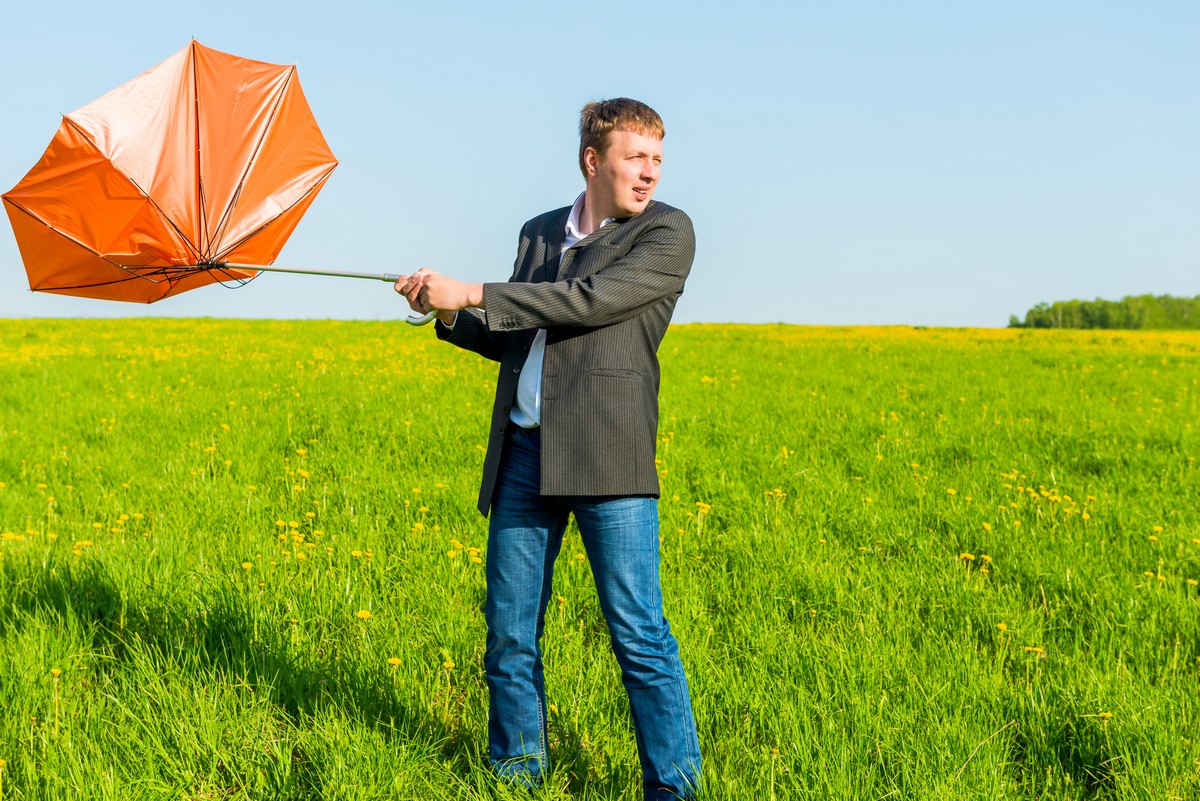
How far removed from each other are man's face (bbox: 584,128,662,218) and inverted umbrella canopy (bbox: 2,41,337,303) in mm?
1293

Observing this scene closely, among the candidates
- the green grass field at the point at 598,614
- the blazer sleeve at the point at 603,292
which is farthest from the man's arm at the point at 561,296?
the green grass field at the point at 598,614

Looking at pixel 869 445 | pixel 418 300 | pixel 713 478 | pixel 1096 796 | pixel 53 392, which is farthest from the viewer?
pixel 53 392

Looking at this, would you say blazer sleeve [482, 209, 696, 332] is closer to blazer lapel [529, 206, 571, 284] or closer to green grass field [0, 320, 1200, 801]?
blazer lapel [529, 206, 571, 284]

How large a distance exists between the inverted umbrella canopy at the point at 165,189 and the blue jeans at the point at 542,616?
1.30 m

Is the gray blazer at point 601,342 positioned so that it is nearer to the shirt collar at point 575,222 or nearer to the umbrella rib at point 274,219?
the shirt collar at point 575,222

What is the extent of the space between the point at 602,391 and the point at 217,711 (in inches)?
79.4

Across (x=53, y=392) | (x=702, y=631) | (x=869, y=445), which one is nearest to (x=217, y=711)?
(x=702, y=631)

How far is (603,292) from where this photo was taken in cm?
268

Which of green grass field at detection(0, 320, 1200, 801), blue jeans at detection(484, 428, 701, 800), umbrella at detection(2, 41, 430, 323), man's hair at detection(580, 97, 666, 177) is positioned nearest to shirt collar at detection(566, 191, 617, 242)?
man's hair at detection(580, 97, 666, 177)

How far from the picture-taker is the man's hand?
261 centimetres

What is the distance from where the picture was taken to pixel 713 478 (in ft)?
23.5

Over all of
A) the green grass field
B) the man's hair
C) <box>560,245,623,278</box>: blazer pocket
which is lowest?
the green grass field

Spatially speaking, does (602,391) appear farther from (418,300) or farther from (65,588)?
(65,588)

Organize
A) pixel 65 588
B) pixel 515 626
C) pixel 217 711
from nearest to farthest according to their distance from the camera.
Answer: pixel 515 626
pixel 217 711
pixel 65 588
